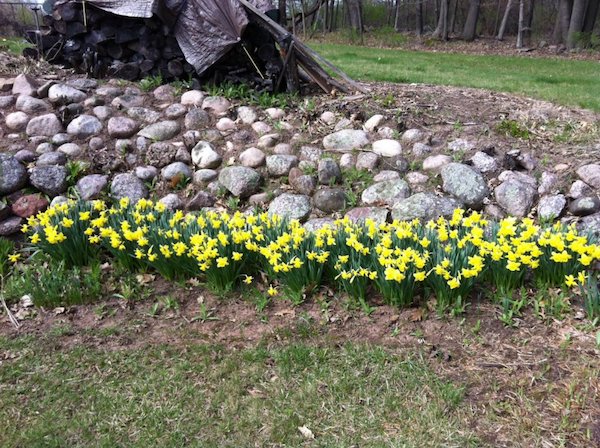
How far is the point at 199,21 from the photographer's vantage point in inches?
219

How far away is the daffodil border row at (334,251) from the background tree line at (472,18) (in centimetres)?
1065

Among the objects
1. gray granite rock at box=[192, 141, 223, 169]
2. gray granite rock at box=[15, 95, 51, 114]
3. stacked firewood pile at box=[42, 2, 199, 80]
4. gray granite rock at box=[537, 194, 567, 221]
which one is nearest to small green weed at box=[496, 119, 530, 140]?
gray granite rock at box=[537, 194, 567, 221]

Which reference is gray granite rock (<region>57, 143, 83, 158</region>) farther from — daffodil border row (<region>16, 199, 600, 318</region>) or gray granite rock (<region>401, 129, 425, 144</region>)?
gray granite rock (<region>401, 129, 425, 144</region>)

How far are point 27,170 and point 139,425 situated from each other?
3.05 meters

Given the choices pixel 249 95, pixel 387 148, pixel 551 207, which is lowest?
pixel 551 207

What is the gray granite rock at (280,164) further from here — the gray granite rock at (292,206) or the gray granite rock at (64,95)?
the gray granite rock at (64,95)

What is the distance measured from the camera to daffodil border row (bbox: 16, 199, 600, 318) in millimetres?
2871

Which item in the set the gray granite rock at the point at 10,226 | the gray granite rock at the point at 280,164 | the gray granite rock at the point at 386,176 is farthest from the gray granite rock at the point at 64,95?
the gray granite rock at the point at 386,176

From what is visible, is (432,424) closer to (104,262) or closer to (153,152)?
→ (104,262)

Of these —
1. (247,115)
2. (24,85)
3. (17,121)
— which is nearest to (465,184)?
(247,115)

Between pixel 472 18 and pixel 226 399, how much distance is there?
2071cm

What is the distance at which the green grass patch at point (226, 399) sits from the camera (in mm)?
2316

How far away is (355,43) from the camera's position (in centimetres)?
2134

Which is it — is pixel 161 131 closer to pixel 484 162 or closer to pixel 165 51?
pixel 165 51
